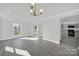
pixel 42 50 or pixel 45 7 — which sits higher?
pixel 45 7

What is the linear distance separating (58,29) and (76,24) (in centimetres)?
464

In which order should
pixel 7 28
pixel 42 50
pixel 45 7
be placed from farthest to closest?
1. pixel 7 28
2. pixel 45 7
3. pixel 42 50

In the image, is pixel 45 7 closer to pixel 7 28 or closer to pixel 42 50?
pixel 42 50

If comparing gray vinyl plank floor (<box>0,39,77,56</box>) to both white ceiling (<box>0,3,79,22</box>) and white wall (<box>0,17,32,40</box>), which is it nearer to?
white ceiling (<box>0,3,79,22</box>)

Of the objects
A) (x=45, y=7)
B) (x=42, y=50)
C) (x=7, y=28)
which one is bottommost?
(x=42, y=50)

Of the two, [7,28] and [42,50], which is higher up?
[7,28]

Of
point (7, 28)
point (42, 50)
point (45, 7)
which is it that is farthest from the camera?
point (7, 28)

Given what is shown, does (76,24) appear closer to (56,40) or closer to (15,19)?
(56,40)

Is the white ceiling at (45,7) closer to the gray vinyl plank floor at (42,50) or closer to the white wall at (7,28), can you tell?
the white wall at (7,28)

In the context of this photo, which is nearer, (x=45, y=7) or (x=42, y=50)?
(x=42, y=50)

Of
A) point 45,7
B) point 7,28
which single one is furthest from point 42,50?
point 7,28

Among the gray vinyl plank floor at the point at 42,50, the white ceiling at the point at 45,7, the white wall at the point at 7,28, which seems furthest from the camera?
the white wall at the point at 7,28

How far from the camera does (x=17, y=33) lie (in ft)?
28.9

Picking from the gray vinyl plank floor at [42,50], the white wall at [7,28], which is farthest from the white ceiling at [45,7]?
the gray vinyl plank floor at [42,50]
